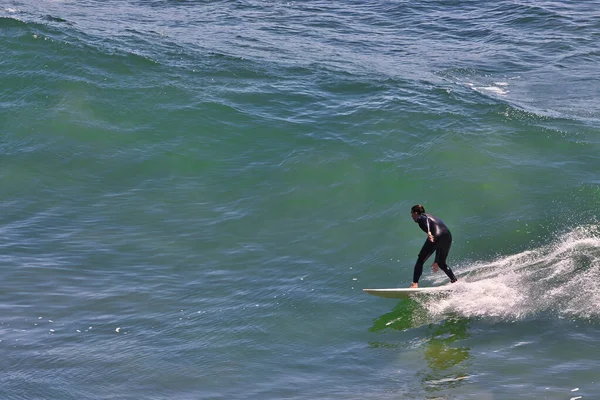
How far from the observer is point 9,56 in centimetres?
2694

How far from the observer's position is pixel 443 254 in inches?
565

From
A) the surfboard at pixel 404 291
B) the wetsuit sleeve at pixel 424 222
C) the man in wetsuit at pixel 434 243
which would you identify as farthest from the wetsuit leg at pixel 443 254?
the wetsuit sleeve at pixel 424 222

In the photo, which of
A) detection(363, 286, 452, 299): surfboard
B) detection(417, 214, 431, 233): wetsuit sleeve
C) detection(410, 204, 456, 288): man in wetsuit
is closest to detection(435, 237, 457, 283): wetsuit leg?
detection(410, 204, 456, 288): man in wetsuit

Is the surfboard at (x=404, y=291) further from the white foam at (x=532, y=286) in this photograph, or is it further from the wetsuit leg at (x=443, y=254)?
the wetsuit leg at (x=443, y=254)

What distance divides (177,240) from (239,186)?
2929 mm

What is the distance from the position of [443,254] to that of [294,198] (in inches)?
225

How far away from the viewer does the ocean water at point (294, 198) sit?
1298cm

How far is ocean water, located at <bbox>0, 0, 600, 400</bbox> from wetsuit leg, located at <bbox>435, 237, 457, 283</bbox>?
36 centimetres

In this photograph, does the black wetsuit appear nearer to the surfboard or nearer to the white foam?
the surfboard

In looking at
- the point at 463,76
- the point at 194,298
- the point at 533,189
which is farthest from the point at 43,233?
the point at 463,76

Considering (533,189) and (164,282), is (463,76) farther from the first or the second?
(164,282)

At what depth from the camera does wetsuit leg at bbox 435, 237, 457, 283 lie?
46.9 feet

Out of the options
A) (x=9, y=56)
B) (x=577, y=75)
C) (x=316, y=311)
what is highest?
(x=9, y=56)

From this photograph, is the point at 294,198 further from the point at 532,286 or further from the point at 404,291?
the point at 532,286
